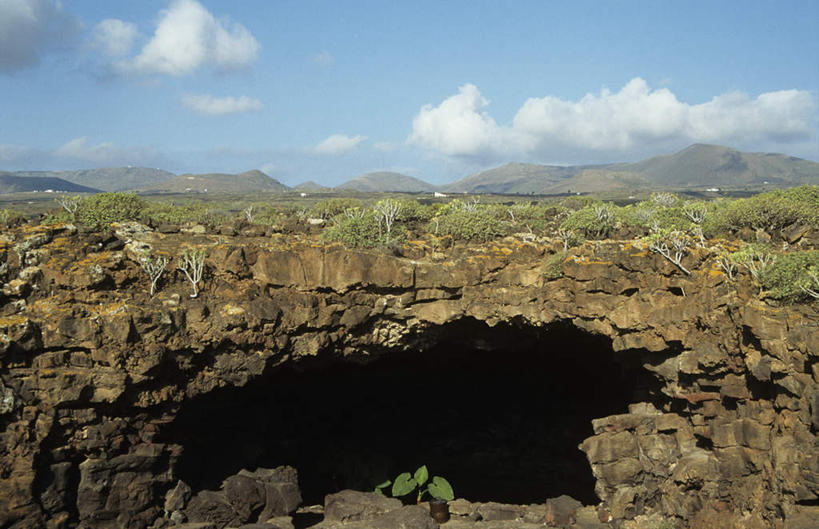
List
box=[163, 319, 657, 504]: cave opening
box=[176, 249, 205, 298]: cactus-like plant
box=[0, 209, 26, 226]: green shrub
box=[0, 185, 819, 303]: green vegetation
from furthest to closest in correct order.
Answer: box=[163, 319, 657, 504]: cave opening < box=[0, 209, 26, 226]: green shrub < box=[176, 249, 205, 298]: cactus-like plant < box=[0, 185, 819, 303]: green vegetation

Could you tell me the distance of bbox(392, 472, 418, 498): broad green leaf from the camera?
2037 centimetres

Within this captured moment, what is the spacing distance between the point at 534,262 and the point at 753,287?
623 cm

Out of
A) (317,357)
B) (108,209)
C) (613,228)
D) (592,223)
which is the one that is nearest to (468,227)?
(592,223)

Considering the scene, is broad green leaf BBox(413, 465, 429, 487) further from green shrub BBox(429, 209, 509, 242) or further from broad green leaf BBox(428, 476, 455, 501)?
green shrub BBox(429, 209, 509, 242)

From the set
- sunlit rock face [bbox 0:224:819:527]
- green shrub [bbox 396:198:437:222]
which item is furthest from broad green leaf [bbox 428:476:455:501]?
green shrub [bbox 396:198:437:222]

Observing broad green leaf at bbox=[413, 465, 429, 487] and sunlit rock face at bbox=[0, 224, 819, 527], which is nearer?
sunlit rock face at bbox=[0, 224, 819, 527]

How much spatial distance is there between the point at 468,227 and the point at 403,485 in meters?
10.3

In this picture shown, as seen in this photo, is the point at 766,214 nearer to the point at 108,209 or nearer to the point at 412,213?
the point at 412,213

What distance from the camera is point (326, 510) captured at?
18.6 metres

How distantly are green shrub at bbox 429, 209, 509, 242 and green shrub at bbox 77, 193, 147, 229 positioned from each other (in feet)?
37.5

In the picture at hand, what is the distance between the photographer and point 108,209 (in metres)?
20.1

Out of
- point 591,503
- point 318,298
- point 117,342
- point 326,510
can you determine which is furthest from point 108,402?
point 591,503

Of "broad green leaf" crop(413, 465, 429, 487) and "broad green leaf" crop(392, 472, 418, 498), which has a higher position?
"broad green leaf" crop(413, 465, 429, 487)

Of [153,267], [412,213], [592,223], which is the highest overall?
[412,213]
